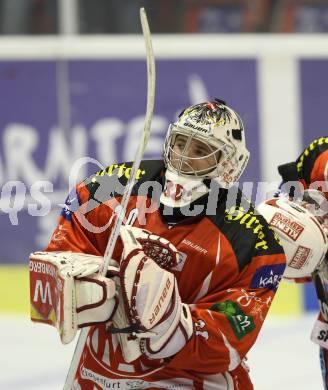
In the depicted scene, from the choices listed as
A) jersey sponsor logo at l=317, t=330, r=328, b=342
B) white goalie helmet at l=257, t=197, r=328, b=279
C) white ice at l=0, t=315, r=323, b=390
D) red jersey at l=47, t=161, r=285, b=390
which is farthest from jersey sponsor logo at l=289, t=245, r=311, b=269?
white ice at l=0, t=315, r=323, b=390

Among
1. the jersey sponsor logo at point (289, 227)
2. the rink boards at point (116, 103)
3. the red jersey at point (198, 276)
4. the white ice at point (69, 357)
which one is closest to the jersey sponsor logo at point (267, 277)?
the red jersey at point (198, 276)

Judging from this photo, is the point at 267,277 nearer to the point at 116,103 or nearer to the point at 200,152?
the point at 200,152

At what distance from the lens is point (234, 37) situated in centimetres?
654

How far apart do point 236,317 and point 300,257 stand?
2.30 ft

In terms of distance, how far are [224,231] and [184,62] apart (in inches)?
139

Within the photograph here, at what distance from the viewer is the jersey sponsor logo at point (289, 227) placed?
3.71 metres

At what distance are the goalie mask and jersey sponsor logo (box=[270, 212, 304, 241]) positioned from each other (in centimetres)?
49

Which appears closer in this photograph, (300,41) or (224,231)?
(224,231)

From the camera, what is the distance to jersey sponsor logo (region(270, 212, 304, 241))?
3.71m

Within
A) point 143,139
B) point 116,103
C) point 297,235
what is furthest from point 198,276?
point 116,103

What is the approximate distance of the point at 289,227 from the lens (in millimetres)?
3717

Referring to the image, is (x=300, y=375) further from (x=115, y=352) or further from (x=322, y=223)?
(x=115, y=352)

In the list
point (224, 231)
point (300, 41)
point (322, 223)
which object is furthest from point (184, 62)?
point (224, 231)

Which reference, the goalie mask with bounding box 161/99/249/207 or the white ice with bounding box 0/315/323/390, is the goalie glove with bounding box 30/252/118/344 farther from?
the white ice with bounding box 0/315/323/390
